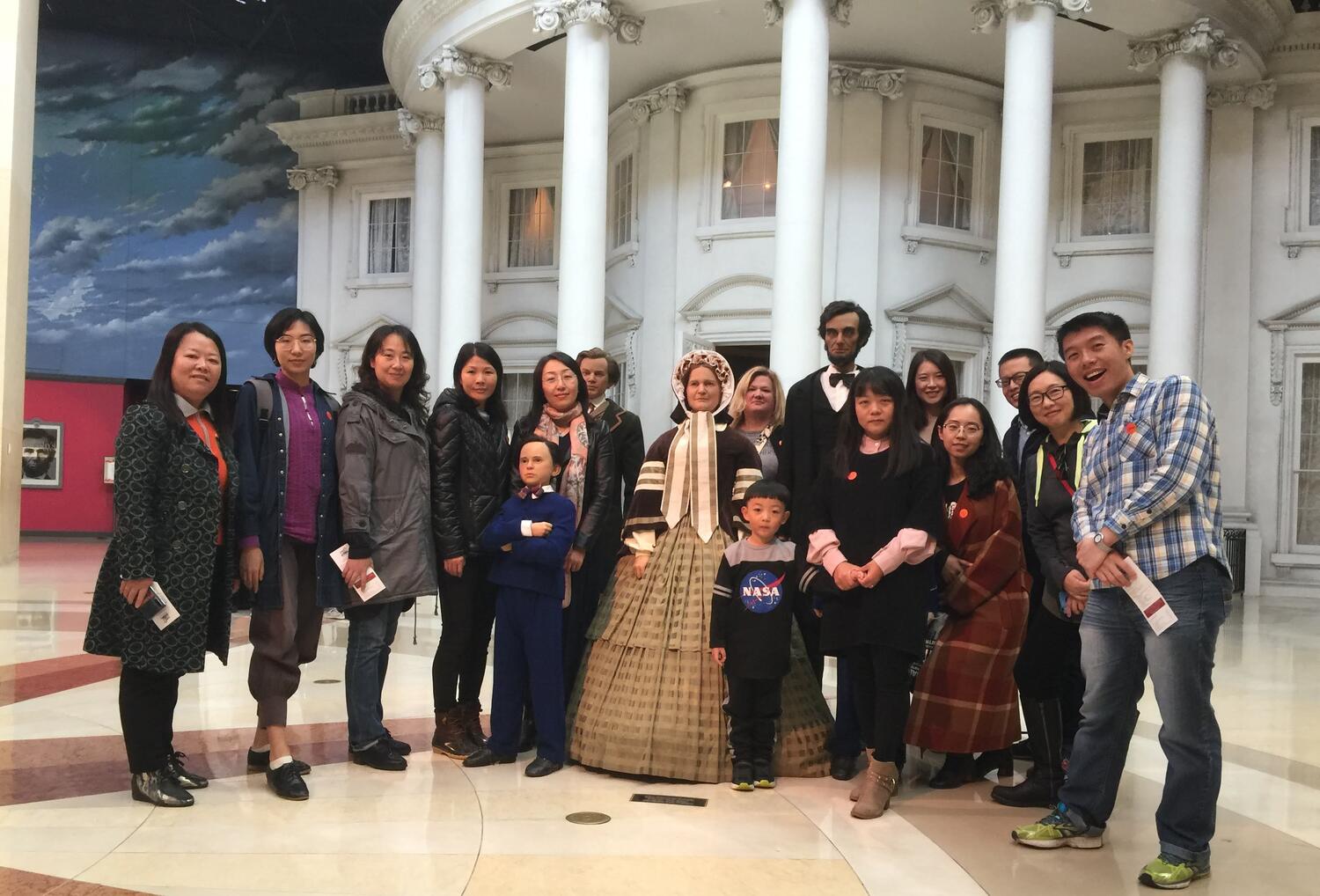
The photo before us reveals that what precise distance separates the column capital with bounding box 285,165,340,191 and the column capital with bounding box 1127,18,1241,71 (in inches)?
513

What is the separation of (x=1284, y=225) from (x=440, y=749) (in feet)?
44.4

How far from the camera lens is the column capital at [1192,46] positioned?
1193 cm

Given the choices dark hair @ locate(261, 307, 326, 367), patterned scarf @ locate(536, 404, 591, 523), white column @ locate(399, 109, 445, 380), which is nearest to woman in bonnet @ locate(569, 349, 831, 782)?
patterned scarf @ locate(536, 404, 591, 523)

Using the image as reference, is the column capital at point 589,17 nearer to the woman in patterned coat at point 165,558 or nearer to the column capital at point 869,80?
the column capital at point 869,80

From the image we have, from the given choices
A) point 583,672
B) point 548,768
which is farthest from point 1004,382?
point 548,768

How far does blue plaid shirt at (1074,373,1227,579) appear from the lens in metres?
3.37

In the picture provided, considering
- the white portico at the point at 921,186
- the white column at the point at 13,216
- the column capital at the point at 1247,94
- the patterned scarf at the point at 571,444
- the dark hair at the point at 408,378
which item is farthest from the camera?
the column capital at the point at 1247,94

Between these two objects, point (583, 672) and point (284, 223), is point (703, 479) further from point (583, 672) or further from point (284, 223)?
point (284, 223)

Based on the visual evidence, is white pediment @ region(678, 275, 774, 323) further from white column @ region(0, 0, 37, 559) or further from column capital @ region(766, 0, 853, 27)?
white column @ region(0, 0, 37, 559)

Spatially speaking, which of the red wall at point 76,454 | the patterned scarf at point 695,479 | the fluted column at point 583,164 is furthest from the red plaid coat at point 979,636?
the red wall at point 76,454

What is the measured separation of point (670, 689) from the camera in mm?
4559

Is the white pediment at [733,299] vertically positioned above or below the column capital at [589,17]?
below

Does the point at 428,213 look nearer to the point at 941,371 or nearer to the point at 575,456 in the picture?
the point at 575,456

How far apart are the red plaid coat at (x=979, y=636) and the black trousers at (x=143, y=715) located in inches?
118
